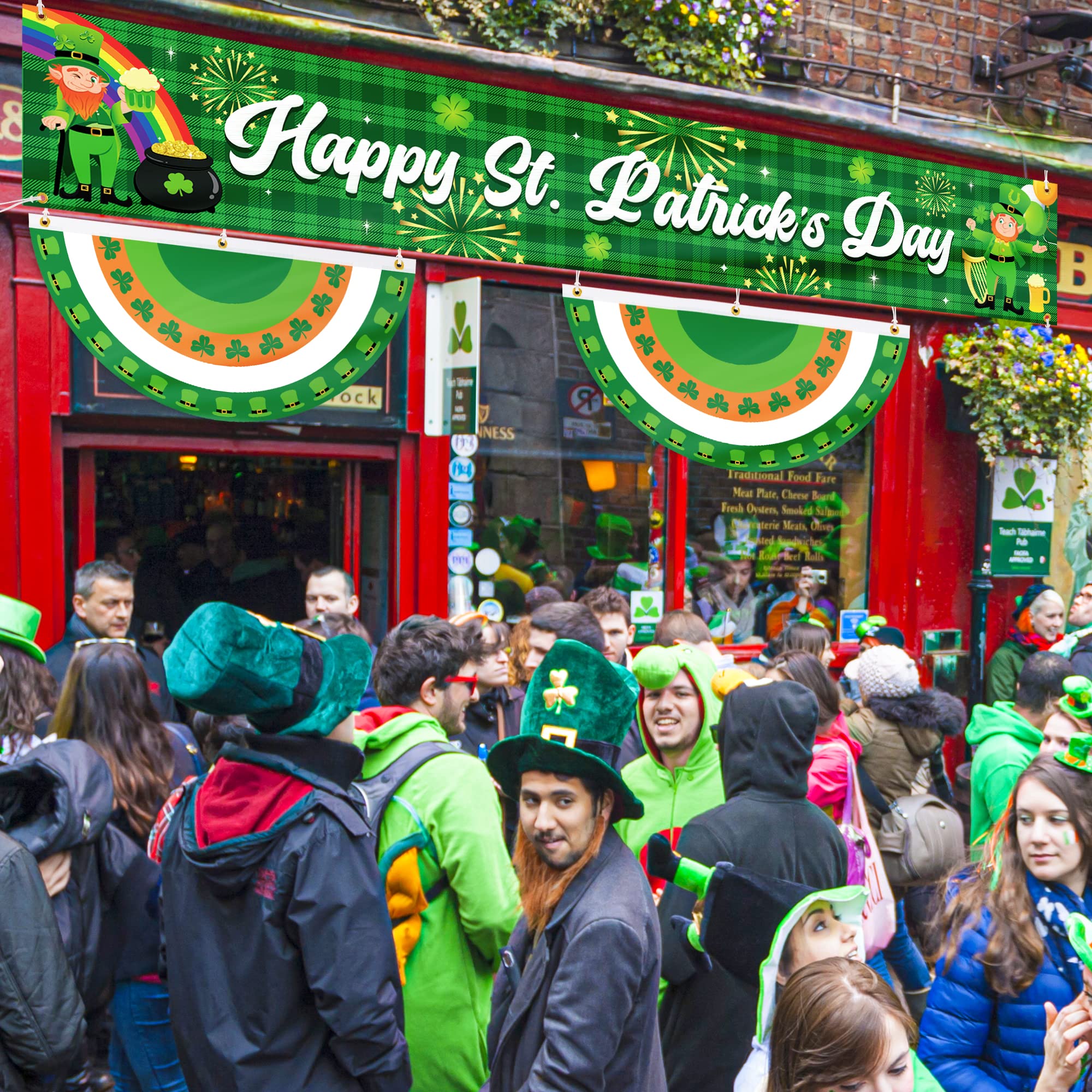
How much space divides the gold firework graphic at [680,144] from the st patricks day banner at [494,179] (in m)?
0.01

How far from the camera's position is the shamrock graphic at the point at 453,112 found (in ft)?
Answer: 23.0

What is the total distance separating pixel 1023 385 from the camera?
27.3ft

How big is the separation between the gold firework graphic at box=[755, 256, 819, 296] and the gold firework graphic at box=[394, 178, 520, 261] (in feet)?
6.21

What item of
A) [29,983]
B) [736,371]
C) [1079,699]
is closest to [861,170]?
[736,371]

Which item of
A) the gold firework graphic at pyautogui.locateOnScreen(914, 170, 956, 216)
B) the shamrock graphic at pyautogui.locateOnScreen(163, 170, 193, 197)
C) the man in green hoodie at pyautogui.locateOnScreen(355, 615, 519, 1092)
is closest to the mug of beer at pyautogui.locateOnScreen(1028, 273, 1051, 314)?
the gold firework graphic at pyautogui.locateOnScreen(914, 170, 956, 216)

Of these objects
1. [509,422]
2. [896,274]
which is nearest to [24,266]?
[509,422]

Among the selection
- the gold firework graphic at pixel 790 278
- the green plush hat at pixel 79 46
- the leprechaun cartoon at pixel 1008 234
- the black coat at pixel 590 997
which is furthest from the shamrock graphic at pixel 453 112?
the black coat at pixel 590 997

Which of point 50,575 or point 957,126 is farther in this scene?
point 957,126

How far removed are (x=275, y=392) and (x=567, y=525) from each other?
233 centimetres

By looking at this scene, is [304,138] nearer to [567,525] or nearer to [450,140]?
[450,140]

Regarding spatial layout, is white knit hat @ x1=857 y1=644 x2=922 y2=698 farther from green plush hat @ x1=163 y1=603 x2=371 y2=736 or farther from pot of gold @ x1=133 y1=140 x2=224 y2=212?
pot of gold @ x1=133 y1=140 x2=224 y2=212

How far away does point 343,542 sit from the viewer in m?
7.38

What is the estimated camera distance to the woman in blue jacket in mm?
2803

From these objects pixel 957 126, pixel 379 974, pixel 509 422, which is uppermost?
pixel 957 126
